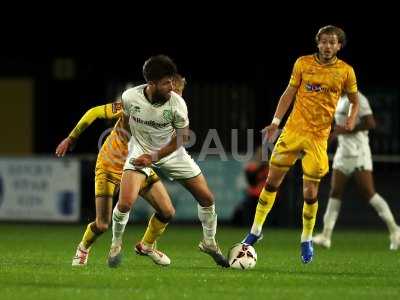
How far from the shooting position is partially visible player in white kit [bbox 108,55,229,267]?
10.0 m

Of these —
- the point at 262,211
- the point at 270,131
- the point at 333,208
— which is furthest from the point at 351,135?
the point at 270,131

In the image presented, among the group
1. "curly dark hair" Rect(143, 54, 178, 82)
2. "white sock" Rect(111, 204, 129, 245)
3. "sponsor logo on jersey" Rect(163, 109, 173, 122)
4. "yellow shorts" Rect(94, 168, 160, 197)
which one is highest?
"curly dark hair" Rect(143, 54, 178, 82)

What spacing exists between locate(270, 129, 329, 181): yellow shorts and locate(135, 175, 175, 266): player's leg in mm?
1059

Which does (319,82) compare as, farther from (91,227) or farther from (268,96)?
(268,96)

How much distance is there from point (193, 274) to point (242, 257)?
0.68 metres

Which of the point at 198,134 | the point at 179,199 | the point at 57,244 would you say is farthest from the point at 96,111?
the point at 198,134

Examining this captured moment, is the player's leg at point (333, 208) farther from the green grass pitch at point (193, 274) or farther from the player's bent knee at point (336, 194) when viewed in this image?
the green grass pitch at point (193, 274)

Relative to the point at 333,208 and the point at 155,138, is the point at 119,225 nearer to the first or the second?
the point at 155,138

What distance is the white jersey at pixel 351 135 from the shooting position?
562 inches

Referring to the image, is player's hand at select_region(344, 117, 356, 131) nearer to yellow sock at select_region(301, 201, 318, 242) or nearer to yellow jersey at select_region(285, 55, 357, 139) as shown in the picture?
yellow jersey at select_region(285, 55, 357, 139)

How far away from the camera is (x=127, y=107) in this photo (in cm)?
1024

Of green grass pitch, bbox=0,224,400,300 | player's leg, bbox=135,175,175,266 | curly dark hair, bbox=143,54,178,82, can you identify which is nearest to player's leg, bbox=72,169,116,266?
green grass pitch, bbox=0,224,400,300

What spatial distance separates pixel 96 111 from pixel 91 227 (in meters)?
1.01

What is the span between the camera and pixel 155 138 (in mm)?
10375
